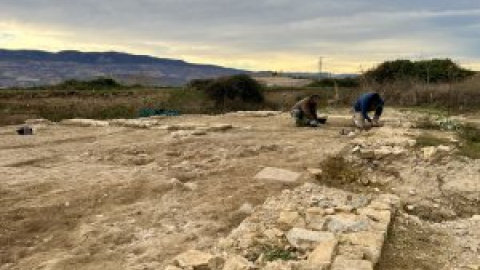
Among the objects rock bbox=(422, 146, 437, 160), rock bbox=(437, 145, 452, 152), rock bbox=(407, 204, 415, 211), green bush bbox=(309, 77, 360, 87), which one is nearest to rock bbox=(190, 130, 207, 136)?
rock bbox=(422, 146, 437, 160)

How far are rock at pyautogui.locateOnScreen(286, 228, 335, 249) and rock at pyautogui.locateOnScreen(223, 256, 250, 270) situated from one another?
0.66m

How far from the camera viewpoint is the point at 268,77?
3884cm

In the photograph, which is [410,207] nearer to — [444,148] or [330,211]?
[330,211]

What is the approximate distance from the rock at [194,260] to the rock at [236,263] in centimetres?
21

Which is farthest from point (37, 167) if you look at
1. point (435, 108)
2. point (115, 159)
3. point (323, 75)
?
point (323, 75)

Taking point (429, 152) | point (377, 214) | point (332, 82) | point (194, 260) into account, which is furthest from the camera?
point (332, 82)

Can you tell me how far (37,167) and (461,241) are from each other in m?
6.34

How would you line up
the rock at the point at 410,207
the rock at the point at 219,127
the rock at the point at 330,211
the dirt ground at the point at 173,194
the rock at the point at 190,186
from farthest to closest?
the rock at the point at 219,127, the rock at the point at 190,186, the rock at the point at 410,207, the rock at the point at 330,211, the dirt ground at the point at 173,194

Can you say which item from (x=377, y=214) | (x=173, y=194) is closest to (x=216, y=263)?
(x=377, y=214)

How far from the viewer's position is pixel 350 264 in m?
4.95

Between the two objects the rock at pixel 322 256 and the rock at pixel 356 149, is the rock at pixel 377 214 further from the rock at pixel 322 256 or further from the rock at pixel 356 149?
the rock at pixel 356 149

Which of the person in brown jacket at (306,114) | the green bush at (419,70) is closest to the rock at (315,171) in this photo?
the person in brown jacket at (306,114)

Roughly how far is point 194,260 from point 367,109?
27.1 ft

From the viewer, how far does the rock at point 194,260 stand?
16.9 ft
